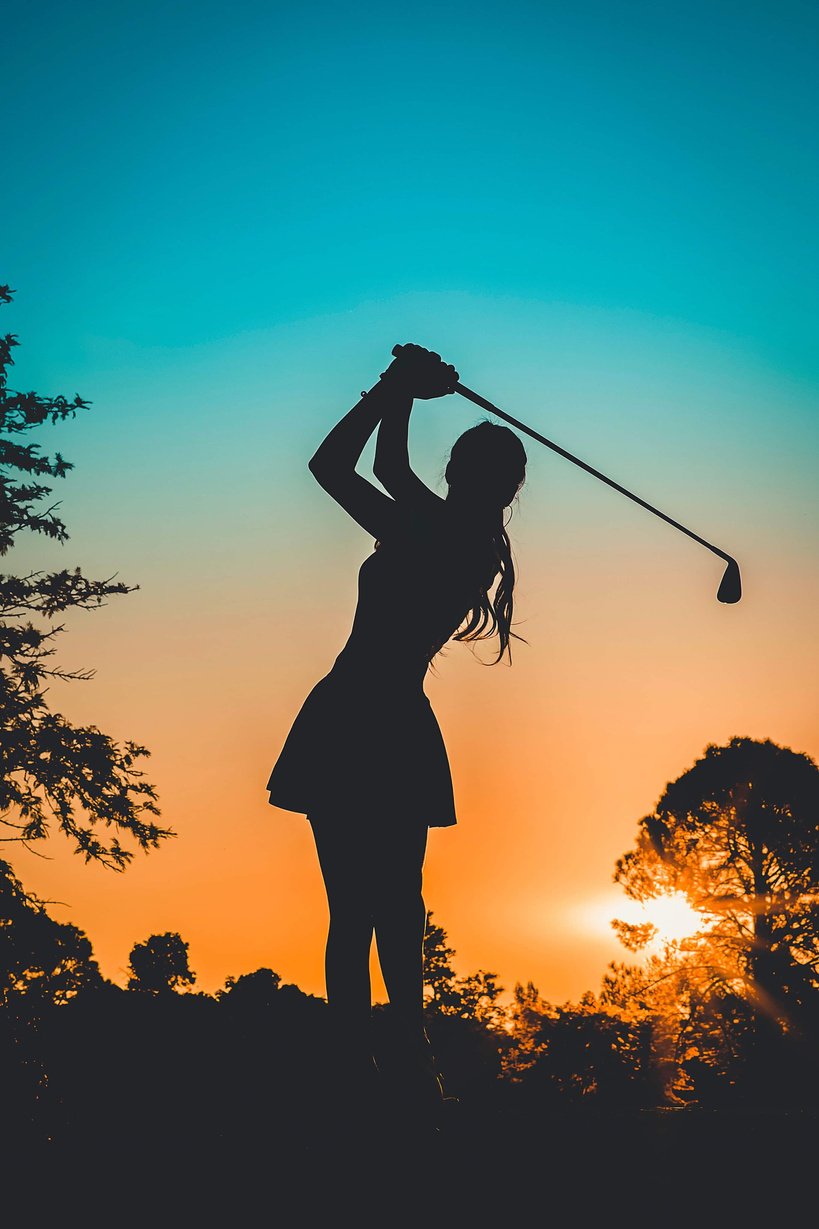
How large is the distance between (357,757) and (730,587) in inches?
192

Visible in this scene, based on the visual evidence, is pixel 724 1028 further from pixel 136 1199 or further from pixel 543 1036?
pixel 136 1199

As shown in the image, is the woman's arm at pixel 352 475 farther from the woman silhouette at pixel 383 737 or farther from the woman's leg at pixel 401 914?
the woman's leg at pixel 401 914

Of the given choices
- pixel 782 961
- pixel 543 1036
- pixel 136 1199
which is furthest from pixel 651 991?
pixel 136 1199

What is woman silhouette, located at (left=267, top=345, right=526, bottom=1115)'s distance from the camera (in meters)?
2.58

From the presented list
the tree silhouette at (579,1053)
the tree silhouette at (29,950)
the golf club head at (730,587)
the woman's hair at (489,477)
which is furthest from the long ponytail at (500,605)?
the tree silhouette at (579,1053)

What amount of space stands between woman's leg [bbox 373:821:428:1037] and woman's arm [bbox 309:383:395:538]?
978 mm

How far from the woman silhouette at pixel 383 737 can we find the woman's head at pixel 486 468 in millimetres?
106

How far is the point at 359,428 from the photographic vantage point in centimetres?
268

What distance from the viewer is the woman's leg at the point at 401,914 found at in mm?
2621

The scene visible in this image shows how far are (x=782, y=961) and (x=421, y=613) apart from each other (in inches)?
1051

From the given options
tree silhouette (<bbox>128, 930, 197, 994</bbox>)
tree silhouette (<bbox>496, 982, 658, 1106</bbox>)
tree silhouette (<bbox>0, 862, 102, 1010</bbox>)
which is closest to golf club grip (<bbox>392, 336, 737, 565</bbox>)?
tree silhouette (<bbox>0, 862, 102, 1010</bbox>)

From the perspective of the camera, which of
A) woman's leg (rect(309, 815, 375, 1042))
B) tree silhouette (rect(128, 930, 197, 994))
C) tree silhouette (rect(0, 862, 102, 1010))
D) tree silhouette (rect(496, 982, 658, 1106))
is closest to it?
woman's leg (rect(309, 815, 375, 1042))

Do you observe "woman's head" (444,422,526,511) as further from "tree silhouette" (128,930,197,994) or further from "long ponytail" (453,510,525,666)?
"tree silhouette" (128,930,197,994)

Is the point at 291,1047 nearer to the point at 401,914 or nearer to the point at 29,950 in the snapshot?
the point at 29,950
